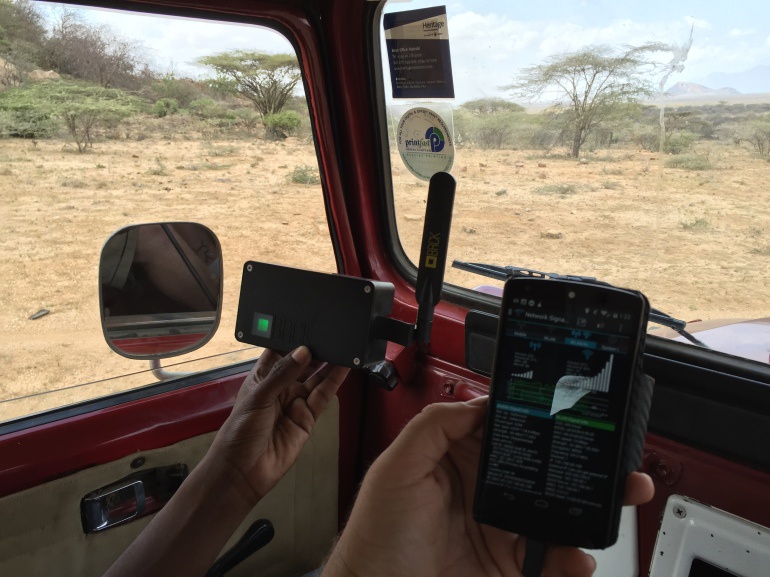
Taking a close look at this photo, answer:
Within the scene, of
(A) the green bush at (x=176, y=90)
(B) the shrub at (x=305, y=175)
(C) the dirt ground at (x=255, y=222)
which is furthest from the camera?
(B) the shrub at (x=305, y=175)

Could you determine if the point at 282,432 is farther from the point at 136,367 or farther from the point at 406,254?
the point at 406,254

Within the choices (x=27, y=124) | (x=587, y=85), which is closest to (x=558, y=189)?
(x=587, y=85)

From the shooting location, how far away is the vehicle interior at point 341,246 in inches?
52.7

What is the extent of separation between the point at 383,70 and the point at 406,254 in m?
0.64

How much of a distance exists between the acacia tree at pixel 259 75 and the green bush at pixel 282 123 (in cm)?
2

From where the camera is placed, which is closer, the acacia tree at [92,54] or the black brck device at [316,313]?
the black brck device at [316,313]

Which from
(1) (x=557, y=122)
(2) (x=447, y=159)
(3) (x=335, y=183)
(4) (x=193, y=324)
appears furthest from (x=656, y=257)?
(4) (x=193, y=324)

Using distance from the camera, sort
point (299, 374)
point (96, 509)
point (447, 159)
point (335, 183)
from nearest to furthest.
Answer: point (299, 374), point (96, 509), point (447, 159), point (335, 183)

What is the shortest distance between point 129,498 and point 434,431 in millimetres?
1042

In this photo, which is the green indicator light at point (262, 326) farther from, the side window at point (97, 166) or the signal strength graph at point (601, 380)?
the signal strength graph at point (601, 380)

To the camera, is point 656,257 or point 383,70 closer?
point 656,257

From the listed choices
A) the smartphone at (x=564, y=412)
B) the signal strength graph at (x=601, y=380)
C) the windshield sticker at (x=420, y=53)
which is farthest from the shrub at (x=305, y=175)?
the signal strength graph at (x=601, y=380)

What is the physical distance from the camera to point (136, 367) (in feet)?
5.65

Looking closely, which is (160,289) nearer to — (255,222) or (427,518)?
(255,222)
